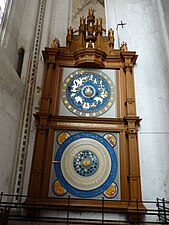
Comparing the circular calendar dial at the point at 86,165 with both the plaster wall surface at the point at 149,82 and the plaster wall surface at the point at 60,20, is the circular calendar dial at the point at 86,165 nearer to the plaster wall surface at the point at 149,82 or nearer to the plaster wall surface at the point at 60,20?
the plaster wall surface at the point at 149,82

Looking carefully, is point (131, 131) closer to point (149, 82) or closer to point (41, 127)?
point (149, 82)

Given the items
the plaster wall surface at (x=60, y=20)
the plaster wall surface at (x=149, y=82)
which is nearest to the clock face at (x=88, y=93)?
the plaster wall surface at (x=149, y=82)

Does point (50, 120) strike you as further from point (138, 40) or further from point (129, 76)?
point (138, 40)

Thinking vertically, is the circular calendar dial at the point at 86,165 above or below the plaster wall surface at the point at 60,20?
below

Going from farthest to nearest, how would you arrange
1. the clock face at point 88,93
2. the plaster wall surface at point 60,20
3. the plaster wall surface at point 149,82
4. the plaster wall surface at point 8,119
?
the plaster wall surface at point 60,20, the clock face at point 88,93, the plaster wall surface at point 149,82, the plaster wall surface at point 8,119

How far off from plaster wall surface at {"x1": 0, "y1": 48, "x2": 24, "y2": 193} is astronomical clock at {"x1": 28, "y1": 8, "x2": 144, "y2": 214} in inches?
14.6

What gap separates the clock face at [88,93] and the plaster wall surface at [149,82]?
0.63 m

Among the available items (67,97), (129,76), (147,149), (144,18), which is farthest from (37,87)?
(144,18)

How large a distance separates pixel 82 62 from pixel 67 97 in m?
0.72

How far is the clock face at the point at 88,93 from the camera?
3980 millimetres

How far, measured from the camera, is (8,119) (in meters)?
3.46

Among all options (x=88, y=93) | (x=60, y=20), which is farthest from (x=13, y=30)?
(x=88, y=93)

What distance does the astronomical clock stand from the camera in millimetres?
3396

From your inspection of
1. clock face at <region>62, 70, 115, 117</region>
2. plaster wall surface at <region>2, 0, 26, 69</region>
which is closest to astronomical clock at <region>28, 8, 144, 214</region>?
clock face at <region>62, 70, 115, 117</region>
